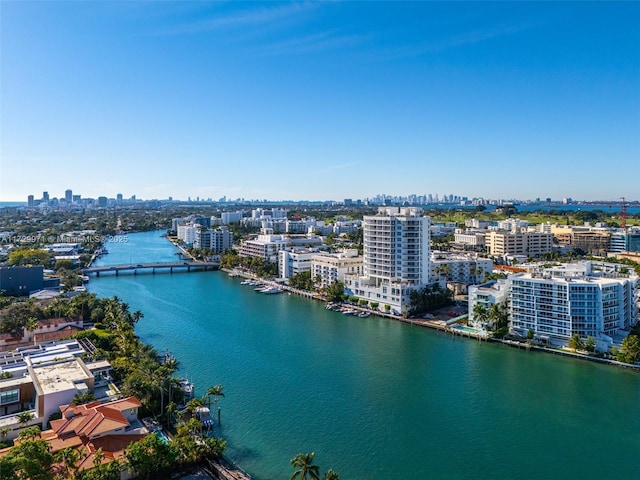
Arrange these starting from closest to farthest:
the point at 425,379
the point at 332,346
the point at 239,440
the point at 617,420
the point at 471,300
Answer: the point at 239,440 → the point at 617,420 → the point at 425,379 → the point at 332,346 → the point at 471,300

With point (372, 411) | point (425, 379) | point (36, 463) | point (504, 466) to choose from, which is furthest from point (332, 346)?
point (36, 463)

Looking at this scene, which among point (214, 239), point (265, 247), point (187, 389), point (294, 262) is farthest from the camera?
point (214, 239)

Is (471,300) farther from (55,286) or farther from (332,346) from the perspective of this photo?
(55,286)

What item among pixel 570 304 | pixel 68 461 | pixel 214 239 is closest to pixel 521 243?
pixel 570 304

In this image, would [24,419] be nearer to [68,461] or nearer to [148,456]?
[68,461]

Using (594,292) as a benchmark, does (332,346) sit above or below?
below

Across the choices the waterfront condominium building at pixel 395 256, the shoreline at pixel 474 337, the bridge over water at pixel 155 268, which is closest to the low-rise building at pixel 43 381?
the shoreline at pixel 474 337
